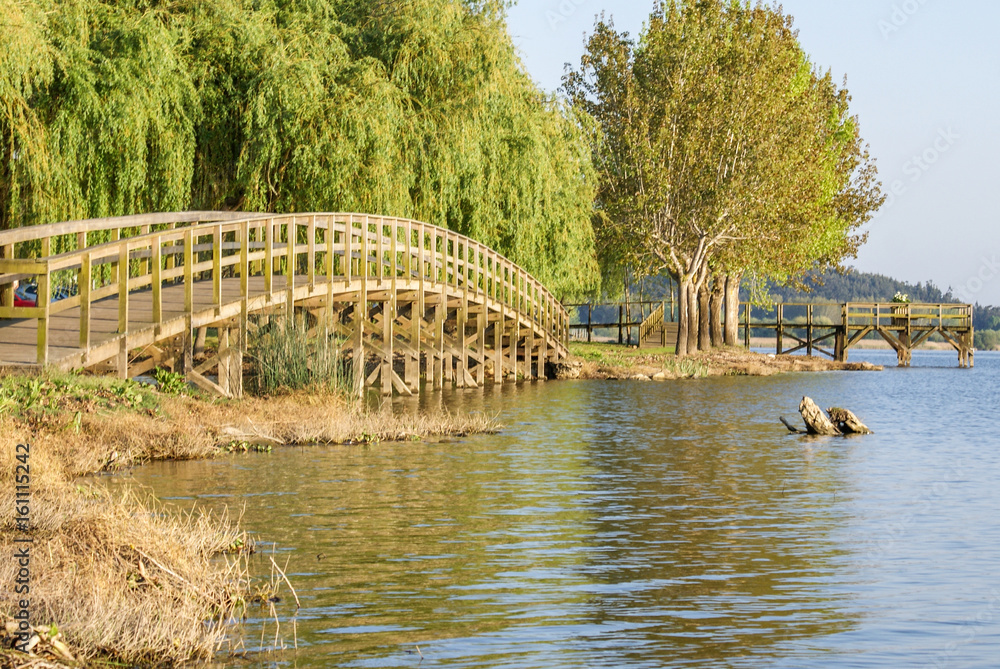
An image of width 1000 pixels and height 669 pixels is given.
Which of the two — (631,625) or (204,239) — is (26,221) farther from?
(631,625)

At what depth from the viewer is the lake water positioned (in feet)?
25.0

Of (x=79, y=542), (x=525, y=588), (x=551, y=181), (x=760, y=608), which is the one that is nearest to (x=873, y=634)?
(x=760, y=608)

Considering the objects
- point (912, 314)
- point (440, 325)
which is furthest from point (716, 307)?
point (440, 325)

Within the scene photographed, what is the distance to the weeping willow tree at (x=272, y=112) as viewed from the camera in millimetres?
23000

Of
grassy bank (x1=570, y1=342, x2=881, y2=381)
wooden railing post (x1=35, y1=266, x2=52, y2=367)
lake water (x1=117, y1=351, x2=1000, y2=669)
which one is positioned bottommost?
lake water (x1=117, y1=351, x2=1000, y2=669)

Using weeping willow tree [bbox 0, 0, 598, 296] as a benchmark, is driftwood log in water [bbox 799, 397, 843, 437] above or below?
below

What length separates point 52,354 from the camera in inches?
635

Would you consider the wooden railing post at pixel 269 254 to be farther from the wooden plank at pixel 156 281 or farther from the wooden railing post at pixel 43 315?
the wooden railing post at pixel 43 315

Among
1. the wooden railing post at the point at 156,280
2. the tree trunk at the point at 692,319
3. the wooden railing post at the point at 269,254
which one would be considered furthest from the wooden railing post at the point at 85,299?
the tree trunk at the point at 692,319

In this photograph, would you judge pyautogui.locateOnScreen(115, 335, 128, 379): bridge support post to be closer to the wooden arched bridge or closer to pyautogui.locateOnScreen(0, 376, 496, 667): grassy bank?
the wooden arched bridge

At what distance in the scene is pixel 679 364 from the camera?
1603 inches

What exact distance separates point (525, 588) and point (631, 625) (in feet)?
3.79

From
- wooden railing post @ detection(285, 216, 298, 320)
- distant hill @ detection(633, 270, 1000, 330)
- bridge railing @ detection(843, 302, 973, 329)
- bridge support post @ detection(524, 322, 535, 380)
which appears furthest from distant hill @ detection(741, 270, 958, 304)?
wooden railing post @ detection(285, 216, 298, 320)

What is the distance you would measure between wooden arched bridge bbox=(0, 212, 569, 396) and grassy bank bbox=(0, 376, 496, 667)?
1352 mm
